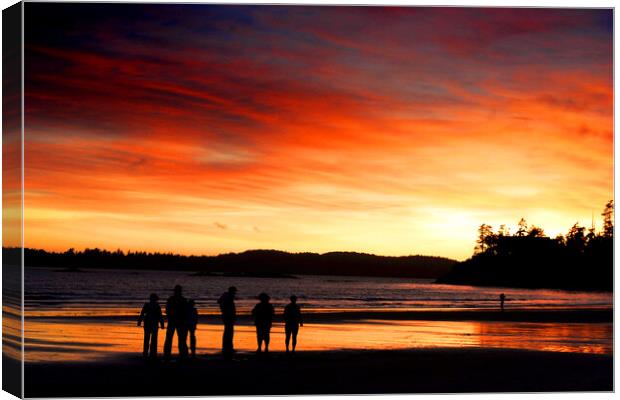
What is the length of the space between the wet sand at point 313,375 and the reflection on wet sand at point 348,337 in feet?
6.32

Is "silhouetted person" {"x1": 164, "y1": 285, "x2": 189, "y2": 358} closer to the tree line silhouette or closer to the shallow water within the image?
the shallow water

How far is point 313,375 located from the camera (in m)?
17.9

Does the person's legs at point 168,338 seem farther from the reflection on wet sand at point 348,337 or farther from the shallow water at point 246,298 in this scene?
the shallow water at point 246,298

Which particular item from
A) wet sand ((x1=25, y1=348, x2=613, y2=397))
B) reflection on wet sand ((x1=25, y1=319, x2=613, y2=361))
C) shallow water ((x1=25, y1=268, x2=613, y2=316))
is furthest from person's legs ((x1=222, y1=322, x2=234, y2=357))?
shallow water ((x1=25, y1=268, x2=613, y2=316))

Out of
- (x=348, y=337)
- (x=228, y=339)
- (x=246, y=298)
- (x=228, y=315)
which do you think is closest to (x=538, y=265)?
(x=246, y=298)

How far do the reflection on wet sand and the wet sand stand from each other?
193cm

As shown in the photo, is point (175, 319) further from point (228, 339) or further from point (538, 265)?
point (538, 265)

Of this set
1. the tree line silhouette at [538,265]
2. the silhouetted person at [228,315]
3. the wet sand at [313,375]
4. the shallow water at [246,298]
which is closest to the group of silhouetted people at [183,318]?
the silhouetted person at [228,315]

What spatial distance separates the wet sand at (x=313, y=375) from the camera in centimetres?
1652

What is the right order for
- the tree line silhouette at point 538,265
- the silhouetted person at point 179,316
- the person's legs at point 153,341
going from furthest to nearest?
the tree line silhouette at point 538,265 → the person's legs at point 153,341 → the silhouetted person at point 179,316

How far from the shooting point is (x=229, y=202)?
27.7 metres

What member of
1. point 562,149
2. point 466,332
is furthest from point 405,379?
point 466,332

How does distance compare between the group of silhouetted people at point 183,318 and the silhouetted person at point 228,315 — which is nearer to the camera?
the group of silhouetted people at point 183,318

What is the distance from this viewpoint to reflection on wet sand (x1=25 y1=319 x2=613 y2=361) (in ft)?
74.1
